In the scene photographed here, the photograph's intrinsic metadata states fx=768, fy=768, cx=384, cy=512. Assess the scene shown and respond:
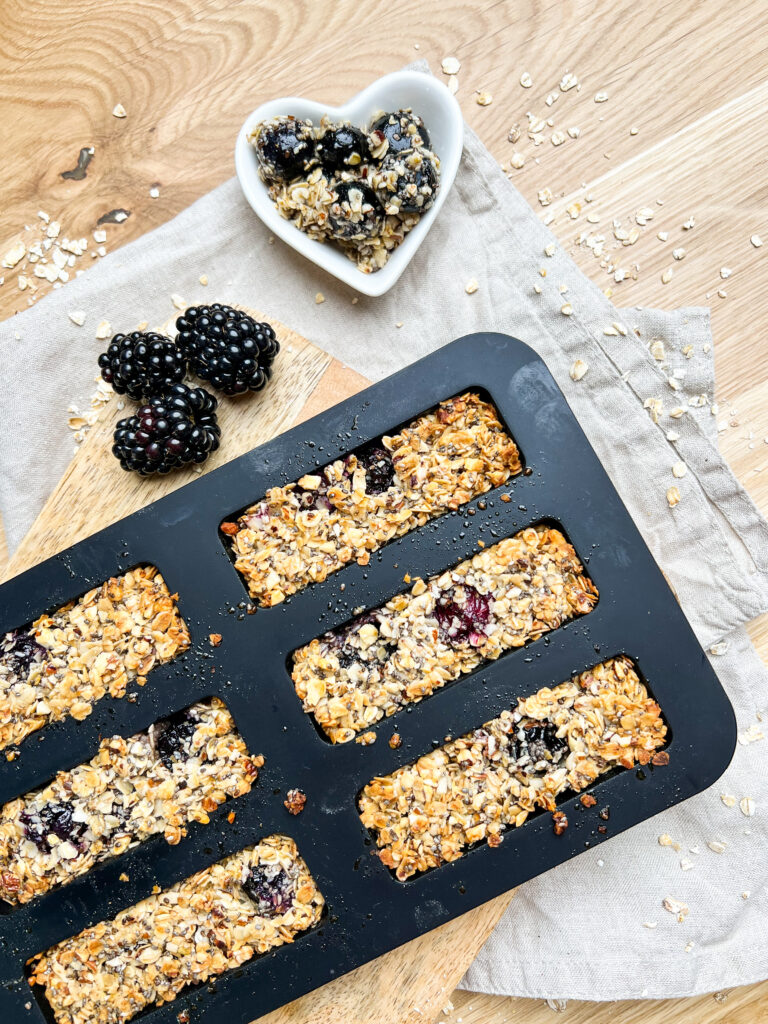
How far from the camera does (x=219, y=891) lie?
1.72 m

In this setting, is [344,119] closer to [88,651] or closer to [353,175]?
[353,175]

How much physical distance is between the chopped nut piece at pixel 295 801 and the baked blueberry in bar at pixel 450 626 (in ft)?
0.47

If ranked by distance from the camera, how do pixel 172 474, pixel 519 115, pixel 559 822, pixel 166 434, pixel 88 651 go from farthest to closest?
pixel 519 115 < pixel 172 474 < pixel 166 434 < pixel 88 651 < pixel 559 822

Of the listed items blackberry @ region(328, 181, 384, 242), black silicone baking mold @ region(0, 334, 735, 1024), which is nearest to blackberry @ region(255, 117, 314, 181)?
blackberry @ region(328, 181, 384, 242)

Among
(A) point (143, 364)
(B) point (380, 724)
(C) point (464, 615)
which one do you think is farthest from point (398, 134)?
(B) point (380, 724)

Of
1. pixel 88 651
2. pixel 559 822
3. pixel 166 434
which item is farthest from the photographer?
pixel 166 434

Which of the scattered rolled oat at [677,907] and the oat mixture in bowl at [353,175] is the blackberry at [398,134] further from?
the scattered rolled oat at [677,907]

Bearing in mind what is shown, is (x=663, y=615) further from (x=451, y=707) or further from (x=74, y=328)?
(x=74, y=328)

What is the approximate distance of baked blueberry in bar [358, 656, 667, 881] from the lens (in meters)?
1.67

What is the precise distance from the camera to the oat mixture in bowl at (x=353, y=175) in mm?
1952

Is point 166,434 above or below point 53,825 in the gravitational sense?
above

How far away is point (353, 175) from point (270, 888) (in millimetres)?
1737

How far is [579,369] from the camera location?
2.11m

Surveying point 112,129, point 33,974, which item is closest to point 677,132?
point 112,129
